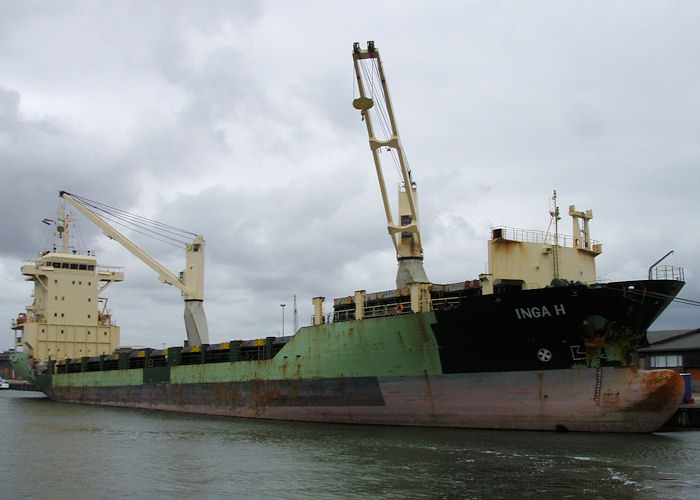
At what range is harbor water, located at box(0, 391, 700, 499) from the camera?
1212 centimetres

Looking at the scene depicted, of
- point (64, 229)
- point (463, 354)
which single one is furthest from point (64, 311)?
point (463, 354)

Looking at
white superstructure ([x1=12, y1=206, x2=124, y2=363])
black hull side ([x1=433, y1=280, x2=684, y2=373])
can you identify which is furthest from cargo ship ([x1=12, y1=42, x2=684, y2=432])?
white superstructure ([x1=12, y1=206, x2=124, y2=363])

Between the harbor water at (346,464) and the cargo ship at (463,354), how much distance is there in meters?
0.79

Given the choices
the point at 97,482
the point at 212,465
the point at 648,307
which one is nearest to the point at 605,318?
the point at 648,307

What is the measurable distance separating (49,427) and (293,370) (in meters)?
9.03

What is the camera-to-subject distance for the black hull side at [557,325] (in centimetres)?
1742

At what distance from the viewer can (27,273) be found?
40.4 metres

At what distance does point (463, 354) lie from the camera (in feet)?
62.5

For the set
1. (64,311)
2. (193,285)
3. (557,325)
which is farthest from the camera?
(64,311)

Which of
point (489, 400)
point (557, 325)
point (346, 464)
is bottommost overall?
point (346, 464)

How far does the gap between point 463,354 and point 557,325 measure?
9.62 ft

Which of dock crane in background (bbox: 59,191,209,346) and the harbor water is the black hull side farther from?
dock crane in background (bbox: 59,191,209,346)

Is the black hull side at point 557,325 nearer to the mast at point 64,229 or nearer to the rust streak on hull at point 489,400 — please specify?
the rust streak on hull at point 489,400

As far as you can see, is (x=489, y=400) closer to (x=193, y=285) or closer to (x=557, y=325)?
(x=557, y=325)
